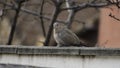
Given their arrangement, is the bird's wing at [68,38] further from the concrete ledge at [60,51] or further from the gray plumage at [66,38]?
the concrete ledge at [60,51]

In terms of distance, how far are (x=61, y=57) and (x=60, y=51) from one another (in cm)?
9

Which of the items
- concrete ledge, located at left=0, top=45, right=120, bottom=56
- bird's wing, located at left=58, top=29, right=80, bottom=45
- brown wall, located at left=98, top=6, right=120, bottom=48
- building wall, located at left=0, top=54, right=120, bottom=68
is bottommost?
brown wall, located at left=98, top=6, right=120, bottom=48

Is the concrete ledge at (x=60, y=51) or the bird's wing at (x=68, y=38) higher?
the bird's wing at (x=68, y=38)

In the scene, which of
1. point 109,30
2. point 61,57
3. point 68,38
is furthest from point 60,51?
point 109,30

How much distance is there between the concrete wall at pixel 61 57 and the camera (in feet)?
23.4

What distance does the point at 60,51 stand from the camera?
292 inches

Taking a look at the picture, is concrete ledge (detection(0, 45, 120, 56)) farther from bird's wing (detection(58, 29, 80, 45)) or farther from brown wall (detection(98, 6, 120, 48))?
brown wall (detection(98, 6, 120, 48))

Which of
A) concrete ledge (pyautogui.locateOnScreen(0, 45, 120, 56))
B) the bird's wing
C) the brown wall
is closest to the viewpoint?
concrete ledge (pyautogui.locateOnScreen(0, 45, 120, 56))

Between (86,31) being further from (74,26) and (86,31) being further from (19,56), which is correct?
(19,56)

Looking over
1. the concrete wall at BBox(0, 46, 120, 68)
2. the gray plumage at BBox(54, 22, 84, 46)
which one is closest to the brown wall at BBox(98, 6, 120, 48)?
the gray plumage at BBox(54, 22, 84, 46)

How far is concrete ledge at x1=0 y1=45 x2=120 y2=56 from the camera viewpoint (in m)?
7.11

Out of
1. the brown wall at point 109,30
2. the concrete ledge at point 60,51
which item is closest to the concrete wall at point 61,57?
the concrete ledge at point 60,51

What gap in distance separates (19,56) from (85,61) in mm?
1047

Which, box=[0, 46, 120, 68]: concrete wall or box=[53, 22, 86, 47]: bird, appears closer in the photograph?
box=[0, 46, 120, 68]: concrete wall
